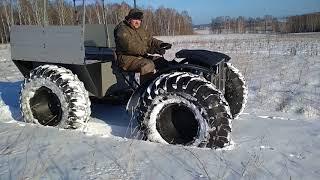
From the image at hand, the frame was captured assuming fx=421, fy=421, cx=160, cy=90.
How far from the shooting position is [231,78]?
634 cm

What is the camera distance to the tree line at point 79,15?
7.27 m

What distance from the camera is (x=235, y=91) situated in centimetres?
633

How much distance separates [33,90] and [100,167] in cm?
247

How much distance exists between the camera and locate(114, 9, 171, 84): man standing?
18.2 feet

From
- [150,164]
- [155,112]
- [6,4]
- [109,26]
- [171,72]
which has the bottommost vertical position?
[150,164]

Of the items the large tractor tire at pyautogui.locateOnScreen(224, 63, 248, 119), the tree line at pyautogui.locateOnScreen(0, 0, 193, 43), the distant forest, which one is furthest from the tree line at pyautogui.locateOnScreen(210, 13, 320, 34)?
the large tractor tire at pyautogui.locateOnScreen(224, 63, 248, 119)

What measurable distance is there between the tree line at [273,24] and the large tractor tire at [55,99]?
67588mm

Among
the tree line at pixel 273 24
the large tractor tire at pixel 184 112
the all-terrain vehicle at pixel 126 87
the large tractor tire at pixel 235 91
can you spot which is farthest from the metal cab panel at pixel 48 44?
the tree line at pixel 273 24

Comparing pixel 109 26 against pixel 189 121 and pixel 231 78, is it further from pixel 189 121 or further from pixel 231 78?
pixel 189 121

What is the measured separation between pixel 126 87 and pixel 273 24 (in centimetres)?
8537

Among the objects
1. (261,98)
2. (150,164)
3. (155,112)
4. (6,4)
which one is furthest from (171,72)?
(6,4)

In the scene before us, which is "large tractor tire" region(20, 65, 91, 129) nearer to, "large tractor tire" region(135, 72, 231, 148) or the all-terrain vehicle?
the all-terrain vehicle

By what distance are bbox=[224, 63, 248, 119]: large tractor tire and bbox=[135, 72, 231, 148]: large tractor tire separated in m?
1.55

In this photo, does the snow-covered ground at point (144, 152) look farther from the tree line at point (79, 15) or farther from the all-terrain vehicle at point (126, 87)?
the tree line at point (79, 15)
